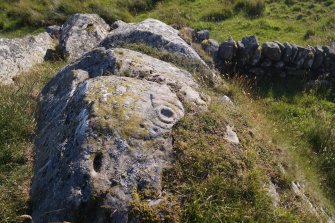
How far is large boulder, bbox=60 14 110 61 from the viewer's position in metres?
11.6

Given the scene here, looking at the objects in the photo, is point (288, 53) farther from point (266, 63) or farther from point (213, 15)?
point (213, 15)

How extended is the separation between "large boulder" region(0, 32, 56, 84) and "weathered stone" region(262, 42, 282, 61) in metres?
6.23

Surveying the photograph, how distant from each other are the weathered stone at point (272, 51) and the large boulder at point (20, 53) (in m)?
6.23

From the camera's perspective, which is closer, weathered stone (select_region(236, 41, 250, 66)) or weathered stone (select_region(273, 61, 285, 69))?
weathered stone (select_region(236, 41, 250, 66))

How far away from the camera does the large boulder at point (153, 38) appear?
8328 millimetres

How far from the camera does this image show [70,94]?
6.91 m

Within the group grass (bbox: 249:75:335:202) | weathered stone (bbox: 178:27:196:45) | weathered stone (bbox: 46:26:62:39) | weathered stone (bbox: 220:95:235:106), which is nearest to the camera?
weathered stone (bbox: 220:95:235:106)

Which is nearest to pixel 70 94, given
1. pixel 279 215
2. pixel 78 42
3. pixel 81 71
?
pixel 81 71

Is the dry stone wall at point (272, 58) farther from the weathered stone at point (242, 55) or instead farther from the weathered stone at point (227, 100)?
the weathered stone at point (227, 100)

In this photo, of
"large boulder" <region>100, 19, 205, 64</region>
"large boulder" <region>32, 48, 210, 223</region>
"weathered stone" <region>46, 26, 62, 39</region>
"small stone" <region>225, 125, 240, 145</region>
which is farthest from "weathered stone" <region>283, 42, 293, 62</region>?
"weathered stone" <region>46, 26, 62, 39</region>

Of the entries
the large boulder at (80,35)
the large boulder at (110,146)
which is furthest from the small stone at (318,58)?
the large boulder at (80,35)

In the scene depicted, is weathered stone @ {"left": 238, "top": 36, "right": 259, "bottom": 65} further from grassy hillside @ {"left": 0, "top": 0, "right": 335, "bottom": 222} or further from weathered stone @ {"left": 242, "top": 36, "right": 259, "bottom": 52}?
grassy hillside @ {"left": 0, "top": 0, "right": 335, "bottom": 222}

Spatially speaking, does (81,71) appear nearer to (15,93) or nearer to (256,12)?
(15,93)

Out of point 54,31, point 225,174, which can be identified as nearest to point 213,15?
point 54,31
